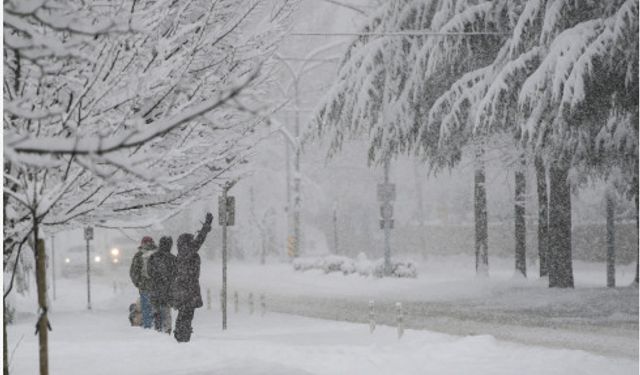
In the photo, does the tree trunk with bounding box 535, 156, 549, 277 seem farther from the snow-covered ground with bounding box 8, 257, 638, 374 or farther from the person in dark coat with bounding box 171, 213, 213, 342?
the person in dark coat with bounding box 171, 213, 213, 342

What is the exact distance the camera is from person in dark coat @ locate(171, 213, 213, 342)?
13.1 metres

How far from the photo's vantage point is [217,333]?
15.8 metres

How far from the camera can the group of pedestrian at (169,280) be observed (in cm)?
1310

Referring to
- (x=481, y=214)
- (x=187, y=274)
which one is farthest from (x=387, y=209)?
(x=187, y=274)

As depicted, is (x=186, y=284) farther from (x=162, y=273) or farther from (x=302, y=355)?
(x=302, y=355)

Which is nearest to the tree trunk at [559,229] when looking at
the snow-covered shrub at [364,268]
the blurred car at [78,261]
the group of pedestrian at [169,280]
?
the snow-covered shrub at [364,268]

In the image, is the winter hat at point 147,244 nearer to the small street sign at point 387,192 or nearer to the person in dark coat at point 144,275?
the person in dark coat at point 144,275

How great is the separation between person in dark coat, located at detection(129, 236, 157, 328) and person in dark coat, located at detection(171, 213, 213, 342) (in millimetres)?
1858

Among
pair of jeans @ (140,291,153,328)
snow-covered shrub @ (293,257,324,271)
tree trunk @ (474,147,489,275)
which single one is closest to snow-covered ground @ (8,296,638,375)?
pair of jeans @ (140,291,153,328)

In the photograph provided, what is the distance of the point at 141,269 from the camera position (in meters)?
15.4

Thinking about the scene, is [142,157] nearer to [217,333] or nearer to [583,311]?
[217,333]

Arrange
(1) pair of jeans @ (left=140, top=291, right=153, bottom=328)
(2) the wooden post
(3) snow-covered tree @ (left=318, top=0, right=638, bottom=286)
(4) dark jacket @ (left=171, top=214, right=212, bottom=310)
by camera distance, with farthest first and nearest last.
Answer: (1) pair of jeans @ (left=140, top=291, right=153, bottom=328) → (3) snow-covered tree @ (left=318, top=0, right=638, bottom=286) → (4) dark jacket @ (left=171, top=214, right=212, bottom=310) → (2) the wooden post

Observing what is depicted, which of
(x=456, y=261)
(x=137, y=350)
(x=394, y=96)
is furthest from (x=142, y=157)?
(x=456, y=261)

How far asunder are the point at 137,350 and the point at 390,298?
46.7 ft
